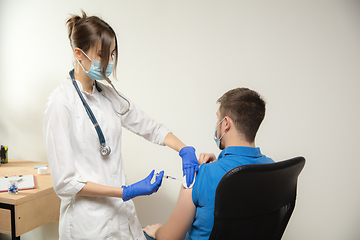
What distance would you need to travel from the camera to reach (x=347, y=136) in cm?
184

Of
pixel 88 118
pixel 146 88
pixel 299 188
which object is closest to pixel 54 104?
pixel 88 118

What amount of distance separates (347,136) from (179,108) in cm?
122

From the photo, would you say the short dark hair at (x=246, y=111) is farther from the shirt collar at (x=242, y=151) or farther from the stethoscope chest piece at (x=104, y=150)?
the stethoscope chest piece at (x=104, y=150)

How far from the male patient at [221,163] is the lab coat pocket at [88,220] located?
10.0 inches

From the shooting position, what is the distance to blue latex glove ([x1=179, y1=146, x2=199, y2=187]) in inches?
45.3

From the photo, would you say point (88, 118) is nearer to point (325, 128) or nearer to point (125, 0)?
point (125, 0)

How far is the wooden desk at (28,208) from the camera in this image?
1.65 metres

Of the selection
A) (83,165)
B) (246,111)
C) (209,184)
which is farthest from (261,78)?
(83,165)

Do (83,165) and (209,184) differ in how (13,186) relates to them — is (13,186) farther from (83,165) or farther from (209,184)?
(209,184)

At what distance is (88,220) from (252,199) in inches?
28.3

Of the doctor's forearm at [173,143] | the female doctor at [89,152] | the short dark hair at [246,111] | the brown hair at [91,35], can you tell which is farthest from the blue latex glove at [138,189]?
the brown hair at [91,35]

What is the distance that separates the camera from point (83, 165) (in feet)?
3.88

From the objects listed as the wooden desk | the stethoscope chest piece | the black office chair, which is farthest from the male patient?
the wooden desk

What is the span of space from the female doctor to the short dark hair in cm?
30
